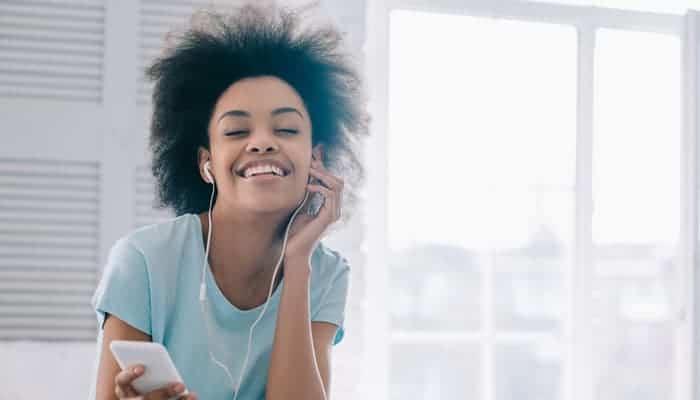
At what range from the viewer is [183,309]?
1.54m

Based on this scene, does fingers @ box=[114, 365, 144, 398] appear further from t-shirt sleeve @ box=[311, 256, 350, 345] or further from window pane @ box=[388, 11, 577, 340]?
window pane @ box=[388, 11, 577, 340]

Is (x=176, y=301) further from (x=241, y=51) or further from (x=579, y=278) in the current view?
(x=579, y=278)

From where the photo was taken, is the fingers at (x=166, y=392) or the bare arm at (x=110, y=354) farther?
the bare arm at (x=110, y=354)

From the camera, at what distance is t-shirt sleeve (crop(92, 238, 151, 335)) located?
147 cm

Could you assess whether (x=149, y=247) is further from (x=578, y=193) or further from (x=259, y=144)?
(x=578, y=193)

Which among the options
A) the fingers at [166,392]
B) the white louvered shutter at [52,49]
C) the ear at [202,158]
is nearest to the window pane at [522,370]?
the white louvered shutter at [52,49]

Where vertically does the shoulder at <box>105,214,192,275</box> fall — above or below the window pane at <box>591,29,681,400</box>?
below

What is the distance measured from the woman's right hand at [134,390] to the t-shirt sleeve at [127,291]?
0.16 metres

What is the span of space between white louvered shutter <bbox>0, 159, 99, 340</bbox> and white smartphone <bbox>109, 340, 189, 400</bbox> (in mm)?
1293

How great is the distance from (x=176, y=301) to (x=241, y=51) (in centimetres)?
46

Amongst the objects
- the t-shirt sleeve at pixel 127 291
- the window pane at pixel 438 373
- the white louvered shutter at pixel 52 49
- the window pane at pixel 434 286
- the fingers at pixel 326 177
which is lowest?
the window pane at pixel 438 373

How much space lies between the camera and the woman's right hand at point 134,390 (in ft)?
4.20

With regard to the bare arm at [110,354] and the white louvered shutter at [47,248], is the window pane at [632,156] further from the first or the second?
the bare arm at [110,354]

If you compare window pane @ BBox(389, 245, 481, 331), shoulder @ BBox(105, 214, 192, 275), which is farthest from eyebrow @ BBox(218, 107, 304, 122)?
window pane @ BBox(389, 245, 481, 331)
